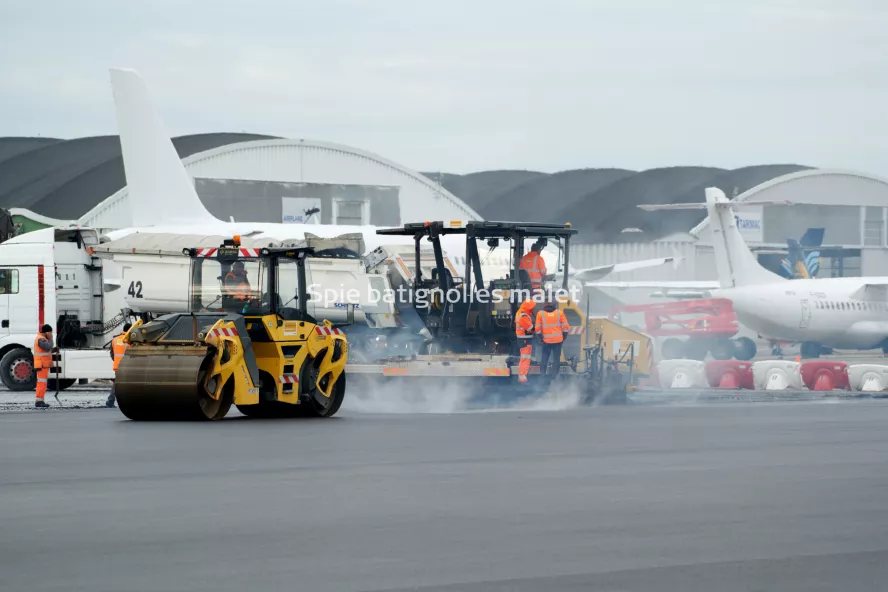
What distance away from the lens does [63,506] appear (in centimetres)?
974

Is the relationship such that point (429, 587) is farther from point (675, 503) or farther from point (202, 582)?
point (675, 503)

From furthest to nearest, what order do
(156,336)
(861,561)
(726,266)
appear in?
(726,266) → (156,336) → (861,561)

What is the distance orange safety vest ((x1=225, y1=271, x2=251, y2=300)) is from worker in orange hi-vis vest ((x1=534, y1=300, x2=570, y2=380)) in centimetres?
503

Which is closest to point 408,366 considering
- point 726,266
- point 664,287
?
point 726,266

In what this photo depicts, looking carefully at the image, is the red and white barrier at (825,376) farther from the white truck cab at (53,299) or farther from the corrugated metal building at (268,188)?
the corrugated metal building at (268,188)

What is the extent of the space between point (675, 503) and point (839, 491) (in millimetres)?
1715

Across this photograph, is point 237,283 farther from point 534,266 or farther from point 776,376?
point 776,376

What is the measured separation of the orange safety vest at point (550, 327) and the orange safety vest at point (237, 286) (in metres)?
5.02

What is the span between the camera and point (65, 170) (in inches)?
2381

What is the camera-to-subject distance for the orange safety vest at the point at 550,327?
67.7 feet

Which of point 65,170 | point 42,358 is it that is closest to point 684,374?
point 42,358

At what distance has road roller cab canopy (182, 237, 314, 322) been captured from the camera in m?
17.7

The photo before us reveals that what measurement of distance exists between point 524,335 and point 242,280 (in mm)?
5003

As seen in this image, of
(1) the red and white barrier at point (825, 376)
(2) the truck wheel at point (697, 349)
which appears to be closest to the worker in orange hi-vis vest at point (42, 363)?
(1) the red and white barrier at point (825, 376)
